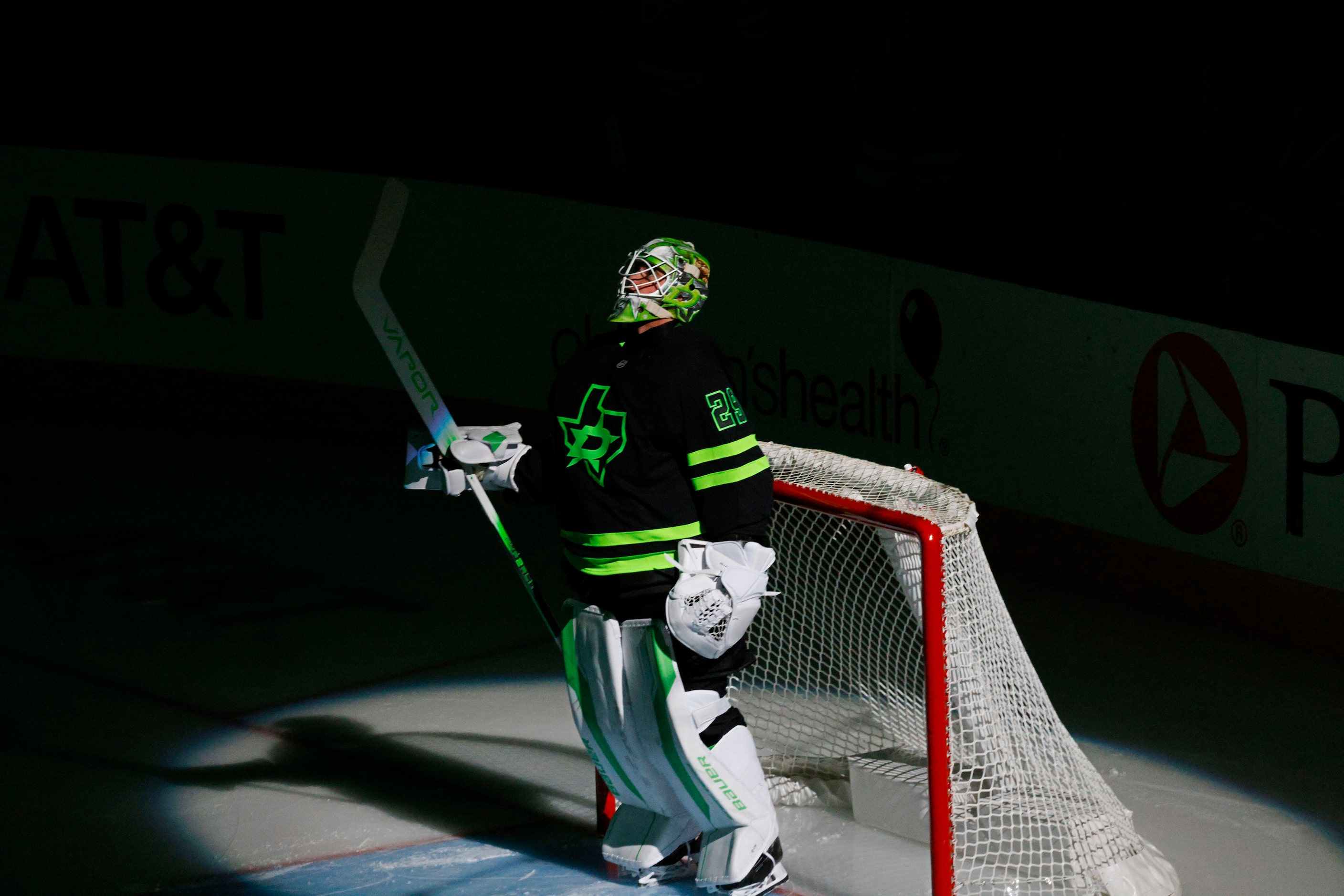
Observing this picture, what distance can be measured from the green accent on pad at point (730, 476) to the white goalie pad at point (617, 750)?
0.44 m

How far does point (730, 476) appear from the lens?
176 inches

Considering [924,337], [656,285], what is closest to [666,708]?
[656,285]

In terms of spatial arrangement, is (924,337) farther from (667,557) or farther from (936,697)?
(936,697)

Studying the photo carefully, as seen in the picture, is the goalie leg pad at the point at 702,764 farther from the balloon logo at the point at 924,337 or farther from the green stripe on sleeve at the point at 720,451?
the balloon logo at the point at 924,337

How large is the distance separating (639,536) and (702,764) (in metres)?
0.58

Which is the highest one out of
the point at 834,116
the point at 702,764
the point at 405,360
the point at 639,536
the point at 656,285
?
the point at 834,116

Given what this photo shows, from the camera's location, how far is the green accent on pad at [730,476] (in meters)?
4.46

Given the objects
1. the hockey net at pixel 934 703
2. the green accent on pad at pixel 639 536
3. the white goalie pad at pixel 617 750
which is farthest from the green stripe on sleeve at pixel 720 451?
the white goalie pad at pixel 617 750

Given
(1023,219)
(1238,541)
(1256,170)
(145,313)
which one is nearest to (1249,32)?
(1256,170)

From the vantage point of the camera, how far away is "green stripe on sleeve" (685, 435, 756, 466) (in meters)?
4.46

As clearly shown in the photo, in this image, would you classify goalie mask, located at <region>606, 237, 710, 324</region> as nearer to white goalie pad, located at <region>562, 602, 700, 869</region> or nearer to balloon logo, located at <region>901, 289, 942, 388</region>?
white goalie pad, located at <region>562, 602, 700, 869</region>

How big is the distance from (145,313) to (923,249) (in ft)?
15.6

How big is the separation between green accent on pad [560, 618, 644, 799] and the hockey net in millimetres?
667

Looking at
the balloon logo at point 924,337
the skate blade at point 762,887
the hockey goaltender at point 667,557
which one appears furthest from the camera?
the balloon logo at point 924,337
